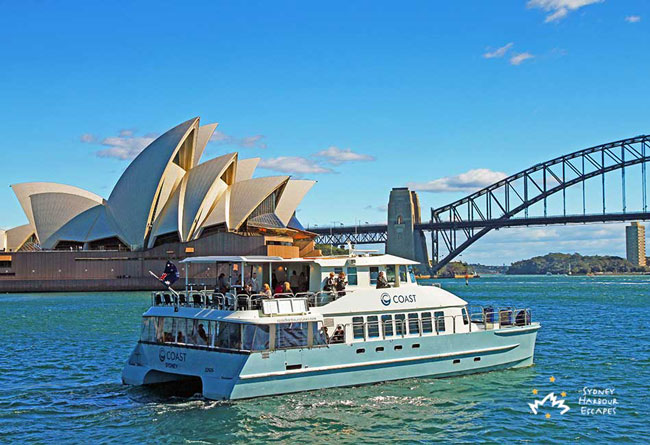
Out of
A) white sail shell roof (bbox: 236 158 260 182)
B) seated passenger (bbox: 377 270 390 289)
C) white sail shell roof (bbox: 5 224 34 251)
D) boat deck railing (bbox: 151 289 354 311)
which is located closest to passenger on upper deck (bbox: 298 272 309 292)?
boat deck railing (bbox: 151 289 354 311)

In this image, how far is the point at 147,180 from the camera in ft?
253

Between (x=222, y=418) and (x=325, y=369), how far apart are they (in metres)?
3.02

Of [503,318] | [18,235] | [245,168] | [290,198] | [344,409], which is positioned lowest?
[344,409]

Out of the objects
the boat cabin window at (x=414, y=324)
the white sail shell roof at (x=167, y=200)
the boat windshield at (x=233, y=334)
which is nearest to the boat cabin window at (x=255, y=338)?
the boat windshield at (x=233, y=334)

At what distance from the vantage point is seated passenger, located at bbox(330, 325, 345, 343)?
18.4 meters

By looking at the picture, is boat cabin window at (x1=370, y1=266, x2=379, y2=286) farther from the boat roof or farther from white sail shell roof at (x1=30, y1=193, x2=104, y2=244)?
white sail shell roof at (x1=30, y1=193, x2=104, y2=244)

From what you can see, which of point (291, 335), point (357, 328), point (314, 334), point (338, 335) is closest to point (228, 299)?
point (291, 335)

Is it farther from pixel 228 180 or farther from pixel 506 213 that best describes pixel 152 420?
pixel 506 213

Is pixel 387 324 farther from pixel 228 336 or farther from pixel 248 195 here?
pixel 248 195

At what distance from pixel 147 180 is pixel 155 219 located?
5364mm

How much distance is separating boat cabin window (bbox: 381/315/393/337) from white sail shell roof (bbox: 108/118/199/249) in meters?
58.8

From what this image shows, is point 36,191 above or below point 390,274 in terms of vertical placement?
above

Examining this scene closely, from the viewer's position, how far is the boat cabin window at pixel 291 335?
17.2m

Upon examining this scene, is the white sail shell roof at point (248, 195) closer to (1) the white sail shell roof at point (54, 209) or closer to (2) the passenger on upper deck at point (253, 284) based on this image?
(1) the white sail shell roof at point (54, 209)
